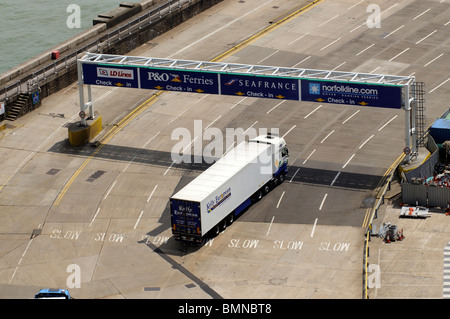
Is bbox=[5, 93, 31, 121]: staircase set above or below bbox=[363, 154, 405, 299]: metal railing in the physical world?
above

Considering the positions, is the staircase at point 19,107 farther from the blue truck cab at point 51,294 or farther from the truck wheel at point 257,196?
the blue truck cab at point 51,294

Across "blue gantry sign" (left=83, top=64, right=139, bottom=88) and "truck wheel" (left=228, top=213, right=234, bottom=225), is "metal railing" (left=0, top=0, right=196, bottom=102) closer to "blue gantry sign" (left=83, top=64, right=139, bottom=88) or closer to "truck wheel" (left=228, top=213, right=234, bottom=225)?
"blue gantry sign" (left=83, top=64, right=139, bottom=88)

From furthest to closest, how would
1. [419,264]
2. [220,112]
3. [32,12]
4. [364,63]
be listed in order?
[32,12] → [364,63] → [220,112] → [419,264]

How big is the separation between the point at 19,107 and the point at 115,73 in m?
10.9

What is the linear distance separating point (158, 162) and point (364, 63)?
27.1 metres

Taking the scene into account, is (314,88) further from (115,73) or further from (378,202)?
(115,73)

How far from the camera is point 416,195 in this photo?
69938 millimetres

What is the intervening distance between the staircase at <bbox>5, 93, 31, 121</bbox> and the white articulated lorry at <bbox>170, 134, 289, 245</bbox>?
24051 millimetres

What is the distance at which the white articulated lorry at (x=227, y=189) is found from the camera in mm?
63906

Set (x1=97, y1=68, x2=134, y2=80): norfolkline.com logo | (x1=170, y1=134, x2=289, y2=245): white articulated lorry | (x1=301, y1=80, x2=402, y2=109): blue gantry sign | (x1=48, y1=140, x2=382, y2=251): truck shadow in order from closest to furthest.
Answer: (x1=170, y1=134, x2=289, y2=245): white articulated lorry, (x1=301, y1=80, x2=402, y2=109): blue gantry sign, (x1=48, y1=140, x2=382, y2=251): truck shadow, (x1=97, y1=68, x2=134, y2=80): norfolkline.com logo

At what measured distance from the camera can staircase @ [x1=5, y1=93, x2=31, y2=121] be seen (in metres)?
86.7

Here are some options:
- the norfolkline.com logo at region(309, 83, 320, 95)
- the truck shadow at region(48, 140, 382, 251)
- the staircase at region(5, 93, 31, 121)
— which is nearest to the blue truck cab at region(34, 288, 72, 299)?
the truck shadow at region(48, 140, 382, 251)

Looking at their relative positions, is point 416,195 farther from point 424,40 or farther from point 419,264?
point 424,40

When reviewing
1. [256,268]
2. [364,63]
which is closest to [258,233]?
[256,268]
